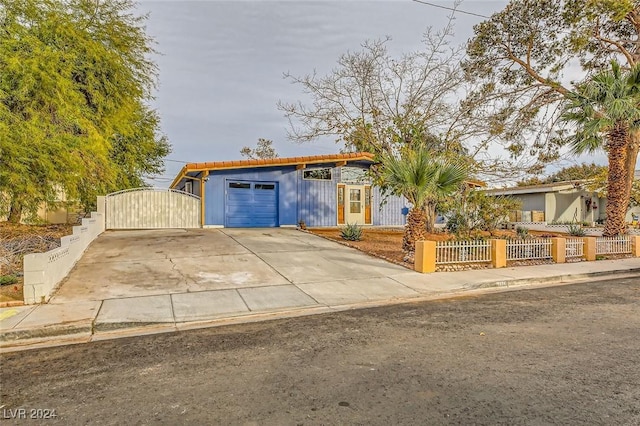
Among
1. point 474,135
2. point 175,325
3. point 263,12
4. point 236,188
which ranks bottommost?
point 175,325

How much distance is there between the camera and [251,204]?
17953 millimetres

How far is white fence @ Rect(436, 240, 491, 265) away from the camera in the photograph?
10.1 metres

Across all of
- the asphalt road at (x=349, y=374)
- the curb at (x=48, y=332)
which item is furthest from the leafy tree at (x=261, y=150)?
the asphalt road at (x=349, y=374)

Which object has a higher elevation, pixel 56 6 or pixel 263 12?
pixel 263 12

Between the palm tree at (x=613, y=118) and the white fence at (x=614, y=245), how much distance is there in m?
0.37

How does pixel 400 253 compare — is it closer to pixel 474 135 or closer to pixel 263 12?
pixel 474 135

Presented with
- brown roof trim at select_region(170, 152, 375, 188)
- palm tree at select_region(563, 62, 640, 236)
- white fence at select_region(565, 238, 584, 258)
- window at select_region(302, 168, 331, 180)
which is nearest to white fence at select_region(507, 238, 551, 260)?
white fence at select_region(565, 238, 584, 258)

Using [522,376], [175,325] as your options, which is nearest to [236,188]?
[175,325]

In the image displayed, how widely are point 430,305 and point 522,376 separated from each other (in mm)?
3122

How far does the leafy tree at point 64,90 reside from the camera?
1062 centimetres

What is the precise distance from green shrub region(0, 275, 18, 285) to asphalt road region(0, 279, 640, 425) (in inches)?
147

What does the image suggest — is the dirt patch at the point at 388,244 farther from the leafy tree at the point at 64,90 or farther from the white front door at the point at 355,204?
the leafy tree at the point at 64,90

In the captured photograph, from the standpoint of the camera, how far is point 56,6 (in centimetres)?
1249

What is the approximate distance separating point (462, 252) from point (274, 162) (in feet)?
33.3
